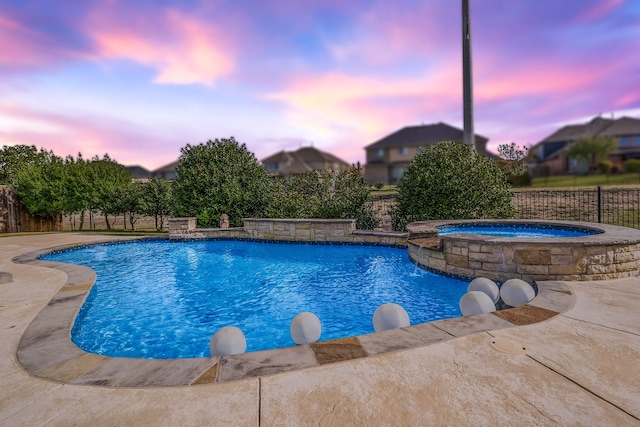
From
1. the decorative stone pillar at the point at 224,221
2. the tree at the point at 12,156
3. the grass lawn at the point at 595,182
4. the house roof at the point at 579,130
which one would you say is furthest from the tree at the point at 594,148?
the tree at the point at 12,156

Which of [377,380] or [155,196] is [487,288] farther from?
[155,196]

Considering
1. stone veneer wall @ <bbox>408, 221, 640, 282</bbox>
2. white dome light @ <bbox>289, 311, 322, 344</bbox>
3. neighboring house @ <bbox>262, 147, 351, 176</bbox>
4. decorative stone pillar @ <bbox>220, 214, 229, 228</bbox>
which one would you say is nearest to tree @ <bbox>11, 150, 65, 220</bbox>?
decorative stone pillar @ <bbox>220, 214, 229, 228</bbox>

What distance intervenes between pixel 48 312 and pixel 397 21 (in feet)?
43.5

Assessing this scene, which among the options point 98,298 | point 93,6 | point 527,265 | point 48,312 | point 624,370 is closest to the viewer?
point 624,370

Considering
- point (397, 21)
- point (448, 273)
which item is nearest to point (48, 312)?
point (448, 273)

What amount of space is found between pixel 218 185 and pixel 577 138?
55884 millimetres

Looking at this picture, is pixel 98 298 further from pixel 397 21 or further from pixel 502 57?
pixel 502 57

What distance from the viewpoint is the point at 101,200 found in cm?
1917

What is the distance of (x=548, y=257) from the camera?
20.3 ft

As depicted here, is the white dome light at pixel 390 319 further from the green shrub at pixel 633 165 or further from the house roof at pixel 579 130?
the house roof at pixel 579 130

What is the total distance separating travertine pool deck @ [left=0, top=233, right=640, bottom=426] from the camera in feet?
7.91

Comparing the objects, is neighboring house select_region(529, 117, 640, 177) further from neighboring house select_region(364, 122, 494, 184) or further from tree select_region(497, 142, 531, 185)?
tree select_region(497, 142, 531, 185)

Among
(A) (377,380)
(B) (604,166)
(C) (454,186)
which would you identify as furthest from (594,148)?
(A) (377,380)

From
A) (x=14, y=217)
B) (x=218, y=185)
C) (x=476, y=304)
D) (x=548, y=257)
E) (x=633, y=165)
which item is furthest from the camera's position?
(x=633, y=165)
